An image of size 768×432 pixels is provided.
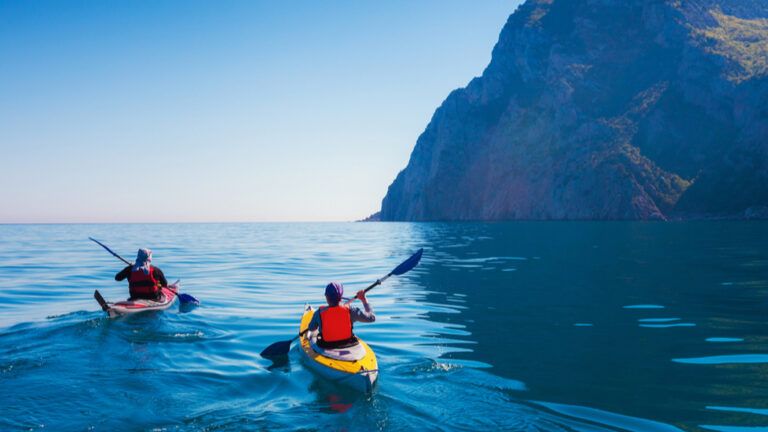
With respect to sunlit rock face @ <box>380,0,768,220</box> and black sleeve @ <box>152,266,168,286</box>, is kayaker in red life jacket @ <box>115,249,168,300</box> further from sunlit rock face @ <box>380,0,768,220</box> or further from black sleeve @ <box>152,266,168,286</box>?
sunlit rock face @ <box>380,0,768,220</box>

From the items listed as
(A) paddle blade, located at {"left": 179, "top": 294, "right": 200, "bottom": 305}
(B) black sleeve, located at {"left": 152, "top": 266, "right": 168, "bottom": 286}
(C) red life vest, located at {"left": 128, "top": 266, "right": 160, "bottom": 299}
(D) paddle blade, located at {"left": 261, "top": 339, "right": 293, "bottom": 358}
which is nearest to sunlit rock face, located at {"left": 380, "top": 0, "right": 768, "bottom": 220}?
(A) paddle blade, located at {"left": 179, "top": 294, "right": 200, "bottom": 305}

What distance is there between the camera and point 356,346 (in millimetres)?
9070

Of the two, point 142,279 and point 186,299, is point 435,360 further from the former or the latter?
point 186,299

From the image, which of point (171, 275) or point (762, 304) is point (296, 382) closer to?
point (762, 304)

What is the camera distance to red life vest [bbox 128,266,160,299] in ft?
46.7

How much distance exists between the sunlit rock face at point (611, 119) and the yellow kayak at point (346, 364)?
4244 inches

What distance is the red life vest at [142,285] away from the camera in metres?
14.2

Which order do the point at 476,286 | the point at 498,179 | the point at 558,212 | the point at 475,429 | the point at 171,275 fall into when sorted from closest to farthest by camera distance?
the point at 475,429
the point at 476,286
the point at 171,275
the point at 558,212
the point at 498,179

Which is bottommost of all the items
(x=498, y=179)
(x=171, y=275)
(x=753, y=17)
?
(x=171, y=275)

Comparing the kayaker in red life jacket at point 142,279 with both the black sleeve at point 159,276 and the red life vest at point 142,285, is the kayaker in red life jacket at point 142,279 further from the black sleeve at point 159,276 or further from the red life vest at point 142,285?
the black sleeve at point 159,276

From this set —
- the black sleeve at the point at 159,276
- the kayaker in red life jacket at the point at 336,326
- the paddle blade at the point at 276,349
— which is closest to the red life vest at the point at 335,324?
the kayaker in red life jacket at the point at 336,326

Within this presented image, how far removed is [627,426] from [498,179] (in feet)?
463

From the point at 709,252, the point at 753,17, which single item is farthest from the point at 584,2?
the point at 709,252

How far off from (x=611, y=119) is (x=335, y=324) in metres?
137
